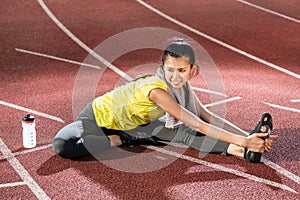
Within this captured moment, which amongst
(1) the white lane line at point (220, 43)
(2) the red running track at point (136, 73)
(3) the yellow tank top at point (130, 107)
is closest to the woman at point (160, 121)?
(3) the yellow tank top at point (130, 107)

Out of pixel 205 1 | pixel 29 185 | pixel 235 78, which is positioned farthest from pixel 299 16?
pixel 29 185

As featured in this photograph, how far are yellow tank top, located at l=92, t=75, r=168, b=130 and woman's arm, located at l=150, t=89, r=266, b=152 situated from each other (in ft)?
0.36

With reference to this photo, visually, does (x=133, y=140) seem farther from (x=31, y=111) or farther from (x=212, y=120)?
(x=31, y=111)

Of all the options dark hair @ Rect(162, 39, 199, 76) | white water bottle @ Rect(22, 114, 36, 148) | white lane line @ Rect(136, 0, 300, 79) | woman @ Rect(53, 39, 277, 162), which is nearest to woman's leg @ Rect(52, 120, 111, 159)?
woman @ Rect(53, 39, 277, 162)

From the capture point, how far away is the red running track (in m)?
4.88

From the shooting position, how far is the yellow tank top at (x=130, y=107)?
203 inches

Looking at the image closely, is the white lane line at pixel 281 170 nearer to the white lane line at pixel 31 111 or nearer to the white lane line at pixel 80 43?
the white lane line at pixel 31 111

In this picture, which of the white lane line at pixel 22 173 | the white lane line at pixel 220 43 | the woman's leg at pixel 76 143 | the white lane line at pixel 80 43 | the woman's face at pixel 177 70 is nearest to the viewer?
the white lane line at pixel 22 173

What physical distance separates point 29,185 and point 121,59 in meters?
4.20

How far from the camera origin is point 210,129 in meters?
5.02

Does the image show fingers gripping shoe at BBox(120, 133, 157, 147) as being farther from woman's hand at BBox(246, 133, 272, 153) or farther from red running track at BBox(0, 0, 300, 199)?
woman's hand at BBox(246, 133, 272, 153)

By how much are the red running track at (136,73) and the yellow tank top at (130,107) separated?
0.30 meters

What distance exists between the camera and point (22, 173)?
5109 mm

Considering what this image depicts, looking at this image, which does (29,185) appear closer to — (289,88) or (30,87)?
(30,87)
